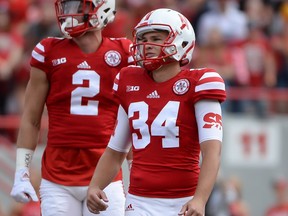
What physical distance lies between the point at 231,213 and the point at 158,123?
18.1 ft

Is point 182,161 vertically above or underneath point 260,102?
above

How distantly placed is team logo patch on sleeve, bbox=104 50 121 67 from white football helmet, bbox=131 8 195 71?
742mm

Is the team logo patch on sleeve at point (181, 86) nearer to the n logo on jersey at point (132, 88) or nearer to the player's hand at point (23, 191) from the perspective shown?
the n logo on jersey at point (132, 88)

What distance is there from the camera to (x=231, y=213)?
11.2 m

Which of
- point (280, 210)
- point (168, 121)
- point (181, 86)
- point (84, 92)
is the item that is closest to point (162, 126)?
Answer: point (168, 121)

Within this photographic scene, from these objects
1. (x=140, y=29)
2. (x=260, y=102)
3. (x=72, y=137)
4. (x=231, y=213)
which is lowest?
(x=231, y=213)

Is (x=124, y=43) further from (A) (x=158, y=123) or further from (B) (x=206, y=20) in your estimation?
(B) (x=206, y=20)

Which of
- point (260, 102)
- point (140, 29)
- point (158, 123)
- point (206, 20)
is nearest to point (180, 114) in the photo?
point (158, 123)

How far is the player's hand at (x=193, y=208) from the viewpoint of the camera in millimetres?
5586

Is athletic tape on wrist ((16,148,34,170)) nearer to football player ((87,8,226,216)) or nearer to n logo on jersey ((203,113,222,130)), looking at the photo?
football player ((87,8,226,216))

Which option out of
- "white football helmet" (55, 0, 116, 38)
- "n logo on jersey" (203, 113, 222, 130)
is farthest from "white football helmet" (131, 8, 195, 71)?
"white football helmet" (55, 0, 116, 38)

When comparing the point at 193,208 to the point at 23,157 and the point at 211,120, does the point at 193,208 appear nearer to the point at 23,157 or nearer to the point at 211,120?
the point at 211,120

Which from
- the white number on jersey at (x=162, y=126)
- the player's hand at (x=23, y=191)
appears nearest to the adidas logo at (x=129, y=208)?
the white number on jersey at (x=162, y=126)

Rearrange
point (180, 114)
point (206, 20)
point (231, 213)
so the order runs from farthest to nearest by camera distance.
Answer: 1. point (206, 20)
2. point (231, 213)
3. point (180, 114)
